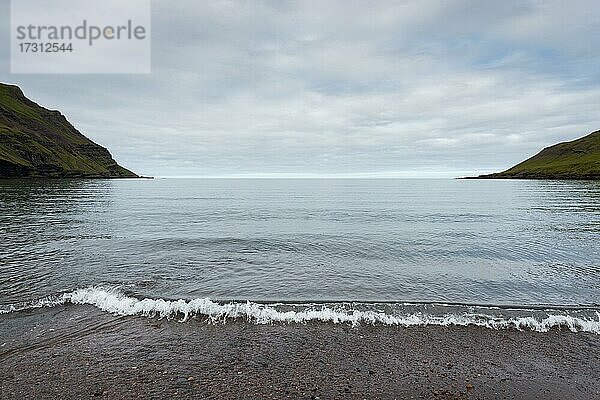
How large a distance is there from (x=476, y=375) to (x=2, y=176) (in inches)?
8268

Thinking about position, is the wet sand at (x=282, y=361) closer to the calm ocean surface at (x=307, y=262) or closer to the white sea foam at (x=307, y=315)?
the white sea foam at (x=307, y=315)

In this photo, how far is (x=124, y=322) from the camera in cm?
1336

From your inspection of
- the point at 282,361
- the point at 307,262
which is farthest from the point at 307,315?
the point at 307,262

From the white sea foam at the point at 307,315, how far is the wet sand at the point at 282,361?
53 centimetres

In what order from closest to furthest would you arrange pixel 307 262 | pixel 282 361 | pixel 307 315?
pixel 282 361 < pixel 307 315 < pixel 307 262

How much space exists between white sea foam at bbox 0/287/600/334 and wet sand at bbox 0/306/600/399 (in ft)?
1.73

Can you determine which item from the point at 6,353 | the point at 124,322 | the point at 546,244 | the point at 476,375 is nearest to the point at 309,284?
the point at 124,322

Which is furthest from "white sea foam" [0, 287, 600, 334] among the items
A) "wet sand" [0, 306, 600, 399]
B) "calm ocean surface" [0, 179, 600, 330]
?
"calm ocean surface" [0, 179, 600, 330]

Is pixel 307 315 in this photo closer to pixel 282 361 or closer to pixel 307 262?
pixel 282 361

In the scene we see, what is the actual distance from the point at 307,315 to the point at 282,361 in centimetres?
366

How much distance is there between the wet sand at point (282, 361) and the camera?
897 cm

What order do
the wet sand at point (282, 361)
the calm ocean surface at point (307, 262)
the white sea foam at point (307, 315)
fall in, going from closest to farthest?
1. the wet sand at point (282, 361)
2. the white sea foam at point (307, 315)
3. the calm ocean surface at point (307, 262)

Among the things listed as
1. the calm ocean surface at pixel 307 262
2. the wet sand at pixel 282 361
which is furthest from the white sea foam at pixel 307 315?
the calm ocean surface at pixel 307 262

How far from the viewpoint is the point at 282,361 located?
10.5 meters
